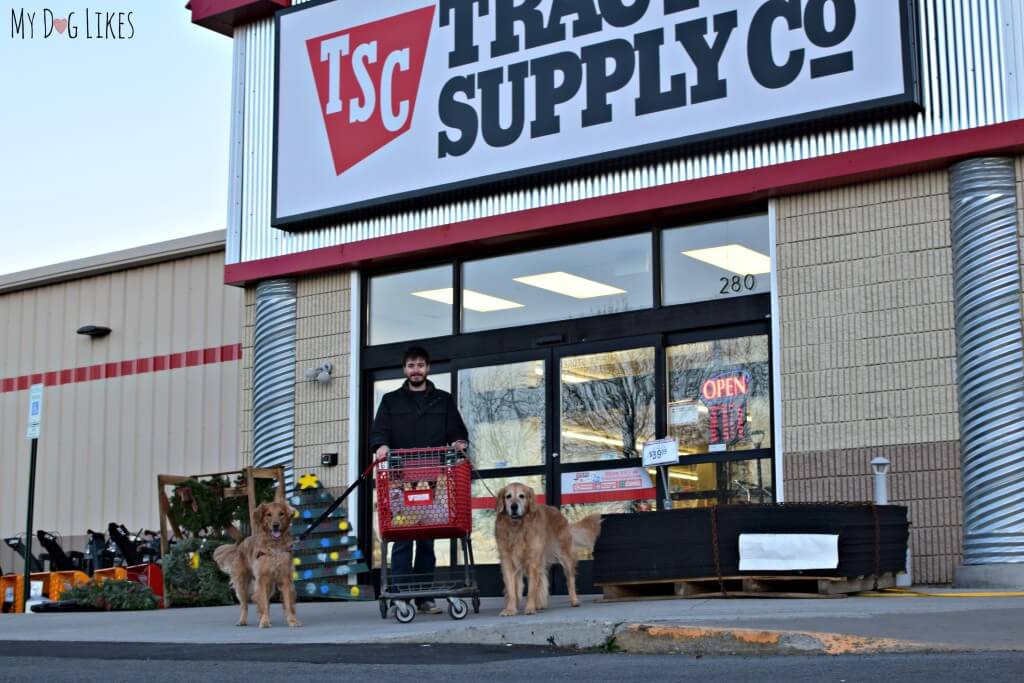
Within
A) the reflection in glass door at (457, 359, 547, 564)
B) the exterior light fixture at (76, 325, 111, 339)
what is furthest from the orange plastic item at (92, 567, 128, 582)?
the exterior light fixture at (76, 325, 111, 339)

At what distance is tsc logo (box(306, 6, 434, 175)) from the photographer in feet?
48.2

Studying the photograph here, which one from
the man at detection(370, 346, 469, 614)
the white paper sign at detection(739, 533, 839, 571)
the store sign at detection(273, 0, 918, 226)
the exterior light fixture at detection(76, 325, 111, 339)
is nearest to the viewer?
the white paper sign at detection(739, 533, 839, 571)

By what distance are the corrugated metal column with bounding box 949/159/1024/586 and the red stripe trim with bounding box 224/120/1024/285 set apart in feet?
0.80

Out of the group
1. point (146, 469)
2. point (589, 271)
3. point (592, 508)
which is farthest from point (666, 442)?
point (146, 469)

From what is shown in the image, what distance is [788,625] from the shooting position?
762 centimetres

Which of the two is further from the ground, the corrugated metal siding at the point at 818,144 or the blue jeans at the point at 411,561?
the corrugated metal siding at the point at 818,144

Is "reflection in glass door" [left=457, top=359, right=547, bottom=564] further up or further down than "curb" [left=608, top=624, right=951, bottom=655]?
further up

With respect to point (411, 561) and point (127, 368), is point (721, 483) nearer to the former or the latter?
point (411, 561)

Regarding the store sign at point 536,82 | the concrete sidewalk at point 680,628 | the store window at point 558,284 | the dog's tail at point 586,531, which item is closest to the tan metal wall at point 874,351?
the store sign at point 536,82

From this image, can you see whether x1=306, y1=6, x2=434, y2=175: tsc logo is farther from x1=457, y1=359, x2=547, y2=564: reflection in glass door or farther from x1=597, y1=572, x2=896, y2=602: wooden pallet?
x1=597, y1=572, x2=896, y2=602: wooden pallet

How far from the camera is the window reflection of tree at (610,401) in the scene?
13.2 m

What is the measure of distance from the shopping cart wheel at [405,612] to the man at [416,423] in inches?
21.8

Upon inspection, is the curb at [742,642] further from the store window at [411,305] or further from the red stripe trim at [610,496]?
the store window at [411,305]

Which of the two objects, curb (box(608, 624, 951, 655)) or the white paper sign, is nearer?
curb (box(608, 624, 951, 655))
